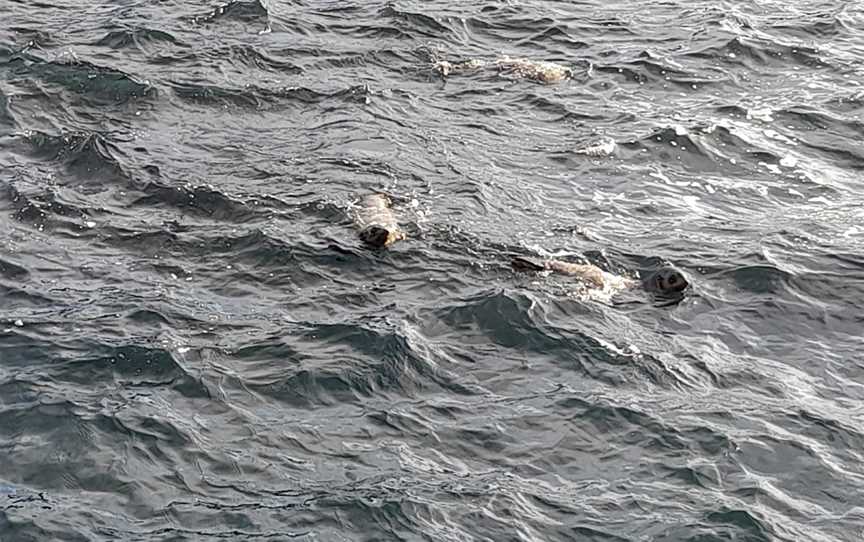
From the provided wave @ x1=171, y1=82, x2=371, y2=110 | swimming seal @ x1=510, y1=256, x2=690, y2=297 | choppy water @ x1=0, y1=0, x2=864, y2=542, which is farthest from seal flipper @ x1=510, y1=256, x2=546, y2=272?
wave @ x1=171, y1=82, x2=371, y2=110

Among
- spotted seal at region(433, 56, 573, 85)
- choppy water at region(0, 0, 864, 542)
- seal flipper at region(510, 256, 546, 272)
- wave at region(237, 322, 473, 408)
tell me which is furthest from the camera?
spotted seal at region(433, 56, 573, 85)

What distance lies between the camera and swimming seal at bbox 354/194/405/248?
1547 centimetres

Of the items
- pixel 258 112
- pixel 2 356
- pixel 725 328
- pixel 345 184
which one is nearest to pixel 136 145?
pixel 258 112

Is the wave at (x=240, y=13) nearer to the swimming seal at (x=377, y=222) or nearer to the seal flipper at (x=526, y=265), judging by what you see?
the swimming seal at (x=377, y=222)

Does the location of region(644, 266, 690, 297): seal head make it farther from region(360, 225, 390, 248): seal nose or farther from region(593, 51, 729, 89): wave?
region(593, 51, 729, 89): wave

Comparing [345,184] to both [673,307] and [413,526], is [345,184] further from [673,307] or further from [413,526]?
[413,526]

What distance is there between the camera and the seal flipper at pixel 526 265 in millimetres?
15156

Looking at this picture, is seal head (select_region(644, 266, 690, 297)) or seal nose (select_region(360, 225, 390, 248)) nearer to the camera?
seal head (select_region(644, 266, 690, 297))

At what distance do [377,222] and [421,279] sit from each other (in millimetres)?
1184

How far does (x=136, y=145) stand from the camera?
59.6 ft

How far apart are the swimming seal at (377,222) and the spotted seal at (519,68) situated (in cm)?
483

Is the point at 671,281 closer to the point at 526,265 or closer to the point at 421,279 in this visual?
the point at 526,265

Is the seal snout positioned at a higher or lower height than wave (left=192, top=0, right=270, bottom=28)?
lower

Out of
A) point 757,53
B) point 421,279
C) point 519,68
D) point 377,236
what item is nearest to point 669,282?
point 421,279
